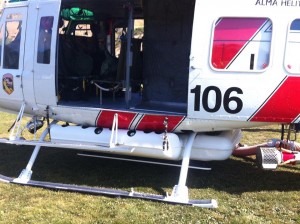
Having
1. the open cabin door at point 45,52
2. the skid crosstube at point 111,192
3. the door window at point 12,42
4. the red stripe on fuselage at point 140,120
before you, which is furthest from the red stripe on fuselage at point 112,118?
the door window at point 12,42

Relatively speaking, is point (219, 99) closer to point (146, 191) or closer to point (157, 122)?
point (157, 122)

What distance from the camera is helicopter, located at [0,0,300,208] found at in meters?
4.77

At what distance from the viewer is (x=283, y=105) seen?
15.8 feet

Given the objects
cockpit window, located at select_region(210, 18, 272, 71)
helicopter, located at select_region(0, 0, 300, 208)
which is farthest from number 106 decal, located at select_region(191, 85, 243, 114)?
cockpit window, located at select_region(210, 18, 272, 71)

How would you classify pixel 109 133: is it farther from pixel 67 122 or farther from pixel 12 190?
pixel 12 190

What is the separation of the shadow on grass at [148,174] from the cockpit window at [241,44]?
1697 millimetres

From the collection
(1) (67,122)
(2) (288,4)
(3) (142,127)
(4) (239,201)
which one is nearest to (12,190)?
(1) (67,122)

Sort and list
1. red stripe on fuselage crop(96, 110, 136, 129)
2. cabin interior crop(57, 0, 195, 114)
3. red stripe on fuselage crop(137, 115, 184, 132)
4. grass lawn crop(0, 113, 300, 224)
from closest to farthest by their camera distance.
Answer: grass lawn crop(0, 113, 300, 224) → red stripe on fuselage crop(137, 115, 184, 132) → red stripe on fuselage crop(96, 110, 136, 129) → cabin interior crop(57, 0, 195, 114)

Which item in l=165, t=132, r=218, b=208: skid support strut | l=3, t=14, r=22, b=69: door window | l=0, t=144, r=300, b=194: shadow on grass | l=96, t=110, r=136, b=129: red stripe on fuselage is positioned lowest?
l=0, t=144, r=300, b=194: shadow on grass

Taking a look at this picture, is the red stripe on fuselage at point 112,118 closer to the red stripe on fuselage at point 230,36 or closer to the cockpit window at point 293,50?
the red stripe on fuselage at point 230,36

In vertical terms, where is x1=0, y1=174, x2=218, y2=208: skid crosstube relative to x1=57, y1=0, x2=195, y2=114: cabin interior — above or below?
below

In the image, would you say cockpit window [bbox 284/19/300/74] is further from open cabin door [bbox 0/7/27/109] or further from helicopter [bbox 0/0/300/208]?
open cabin door [bbox 0/7/27/109]

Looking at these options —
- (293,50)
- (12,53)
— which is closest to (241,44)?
(293,50)

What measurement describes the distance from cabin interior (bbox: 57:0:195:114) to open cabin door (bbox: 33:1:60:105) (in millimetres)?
240
